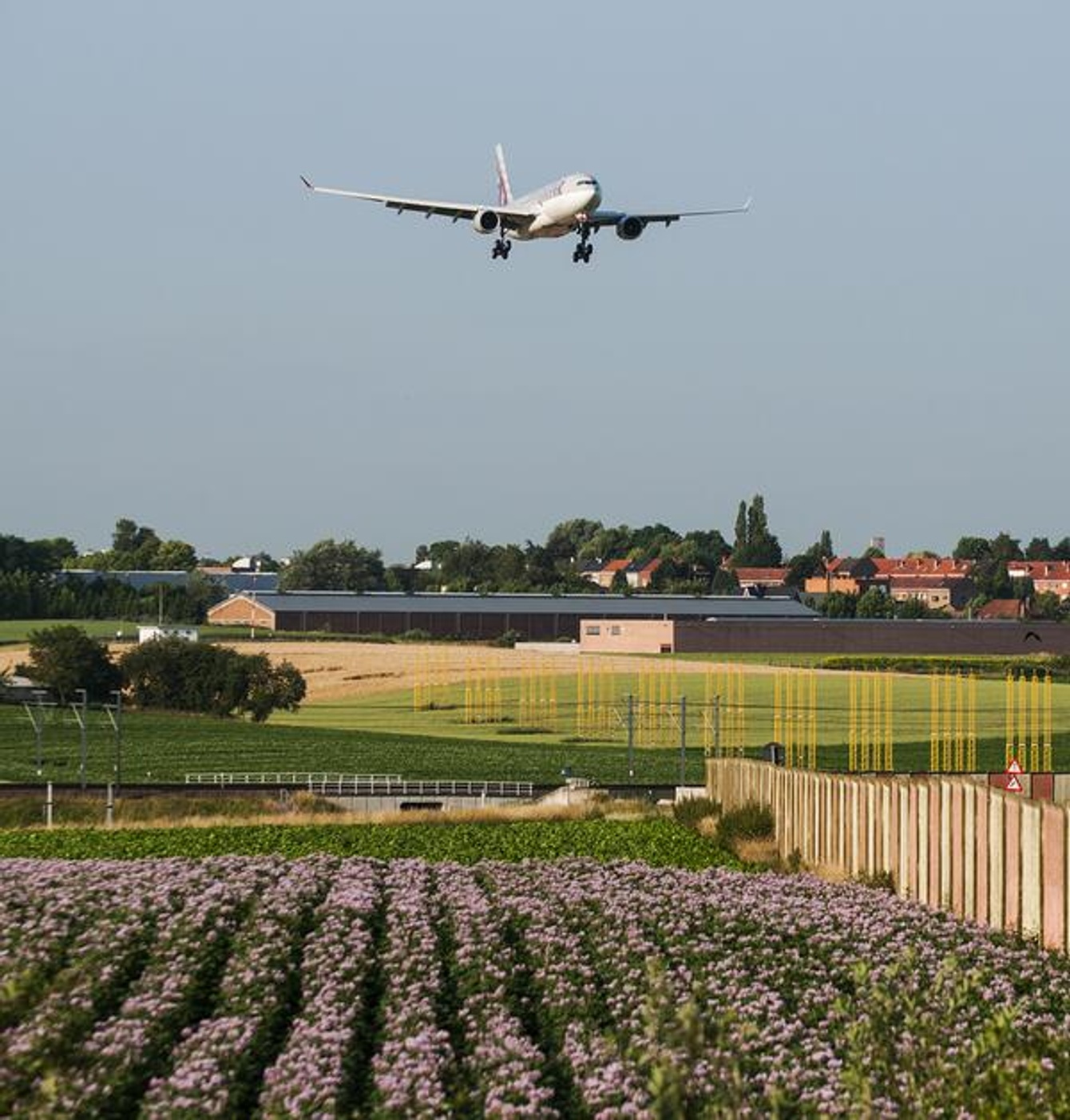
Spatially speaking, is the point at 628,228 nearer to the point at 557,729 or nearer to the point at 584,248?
the point at 584,248

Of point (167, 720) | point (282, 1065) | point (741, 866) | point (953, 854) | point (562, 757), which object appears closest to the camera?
point (282, 1065)

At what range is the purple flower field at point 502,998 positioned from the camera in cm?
1381

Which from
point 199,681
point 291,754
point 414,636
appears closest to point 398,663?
point 199,681

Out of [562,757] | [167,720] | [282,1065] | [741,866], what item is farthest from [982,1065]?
[167,720]

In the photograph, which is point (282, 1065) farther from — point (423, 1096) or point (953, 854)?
point (953, 854)

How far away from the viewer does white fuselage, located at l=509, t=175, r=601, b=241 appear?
7006 centimetres

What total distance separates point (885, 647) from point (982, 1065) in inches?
5859

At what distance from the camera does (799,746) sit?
3521 inches

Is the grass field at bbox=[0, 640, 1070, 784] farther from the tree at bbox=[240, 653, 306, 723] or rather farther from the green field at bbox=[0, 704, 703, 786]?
the tree at bbox=[240, 653, 306, 723]

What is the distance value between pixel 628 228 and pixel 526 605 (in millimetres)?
116629

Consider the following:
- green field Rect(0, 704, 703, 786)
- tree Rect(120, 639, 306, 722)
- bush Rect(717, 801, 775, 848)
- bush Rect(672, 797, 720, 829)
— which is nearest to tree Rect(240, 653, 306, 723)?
tree Rect(120, 639, 306, 722)

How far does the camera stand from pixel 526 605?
18875cm

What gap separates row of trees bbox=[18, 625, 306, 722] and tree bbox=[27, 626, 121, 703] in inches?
1.5

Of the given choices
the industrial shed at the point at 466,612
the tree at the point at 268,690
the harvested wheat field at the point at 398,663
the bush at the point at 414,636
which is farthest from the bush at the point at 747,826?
the industrial shed at the point at 466,612
